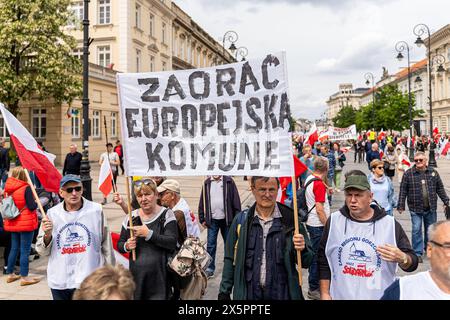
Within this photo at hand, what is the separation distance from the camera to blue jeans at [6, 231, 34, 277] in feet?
19.6

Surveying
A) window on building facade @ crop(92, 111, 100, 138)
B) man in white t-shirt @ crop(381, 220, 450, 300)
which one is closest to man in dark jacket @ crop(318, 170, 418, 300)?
man in white t-shirt @ crop(381, 220, 450, 300)

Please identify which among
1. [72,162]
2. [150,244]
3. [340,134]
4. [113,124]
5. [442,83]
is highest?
[442,83]

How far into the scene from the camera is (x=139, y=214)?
376cm

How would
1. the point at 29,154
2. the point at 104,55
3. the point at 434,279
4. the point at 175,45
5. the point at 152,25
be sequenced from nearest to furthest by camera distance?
the point at 434,279, the point at 29,154, the point at 104,55, the point at 152,25, the point at 175,45

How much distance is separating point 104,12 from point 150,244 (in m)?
35.2

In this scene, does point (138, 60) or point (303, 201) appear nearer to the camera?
point (303, 201)

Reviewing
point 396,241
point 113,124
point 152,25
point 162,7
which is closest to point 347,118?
point 162,7

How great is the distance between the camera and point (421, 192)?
7000 mm

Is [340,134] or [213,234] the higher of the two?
[340,134]

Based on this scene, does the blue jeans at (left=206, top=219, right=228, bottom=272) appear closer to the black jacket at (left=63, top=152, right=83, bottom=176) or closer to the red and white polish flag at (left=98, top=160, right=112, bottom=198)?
the red and white polish flag at (left=98, top=160, right=112, bottom=198)

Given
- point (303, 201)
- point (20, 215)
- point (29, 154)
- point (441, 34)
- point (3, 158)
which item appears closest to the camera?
point (29, 154)

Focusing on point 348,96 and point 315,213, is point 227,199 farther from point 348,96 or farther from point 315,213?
point 348,96

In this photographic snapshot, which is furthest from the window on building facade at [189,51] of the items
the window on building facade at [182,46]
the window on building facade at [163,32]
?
the window on building facade at [163,32]
